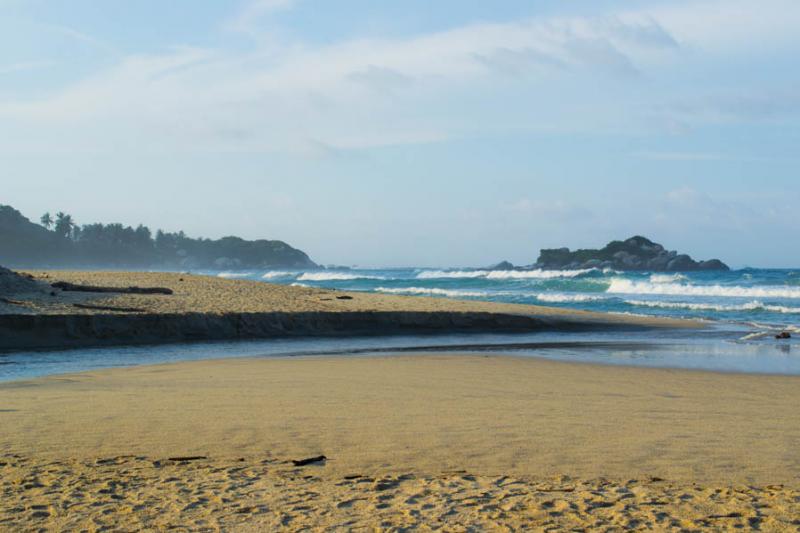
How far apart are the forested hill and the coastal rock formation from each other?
57.8 meters

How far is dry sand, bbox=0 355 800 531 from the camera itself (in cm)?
461

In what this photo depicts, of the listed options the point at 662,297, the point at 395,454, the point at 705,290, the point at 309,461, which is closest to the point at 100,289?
the point at 309,461

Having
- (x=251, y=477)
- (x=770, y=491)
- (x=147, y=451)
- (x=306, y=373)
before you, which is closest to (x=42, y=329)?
(x=306, y=373)

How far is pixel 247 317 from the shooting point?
17.9 metres

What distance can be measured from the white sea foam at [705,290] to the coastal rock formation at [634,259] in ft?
128

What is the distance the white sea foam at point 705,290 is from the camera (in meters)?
44.3

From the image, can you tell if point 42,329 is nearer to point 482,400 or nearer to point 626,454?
point 482,400

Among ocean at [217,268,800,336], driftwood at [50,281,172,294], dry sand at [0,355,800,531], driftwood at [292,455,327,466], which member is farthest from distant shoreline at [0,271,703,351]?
driftwood at [292,455,327,466]

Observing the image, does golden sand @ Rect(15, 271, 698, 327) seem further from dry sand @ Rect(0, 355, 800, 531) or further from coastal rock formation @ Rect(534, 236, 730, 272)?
coastal rock formation @ Rect(534, 236, 730, 272)

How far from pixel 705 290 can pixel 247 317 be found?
37.2 m

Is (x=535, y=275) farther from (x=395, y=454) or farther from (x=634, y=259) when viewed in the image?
(x=395, y=454)

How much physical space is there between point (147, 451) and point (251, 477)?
1.27 metres

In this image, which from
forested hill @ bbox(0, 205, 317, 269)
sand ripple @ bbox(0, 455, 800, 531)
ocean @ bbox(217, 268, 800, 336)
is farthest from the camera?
forested hill @ bbox(0, 205, 317, 269)

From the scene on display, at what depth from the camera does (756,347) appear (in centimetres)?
1683
